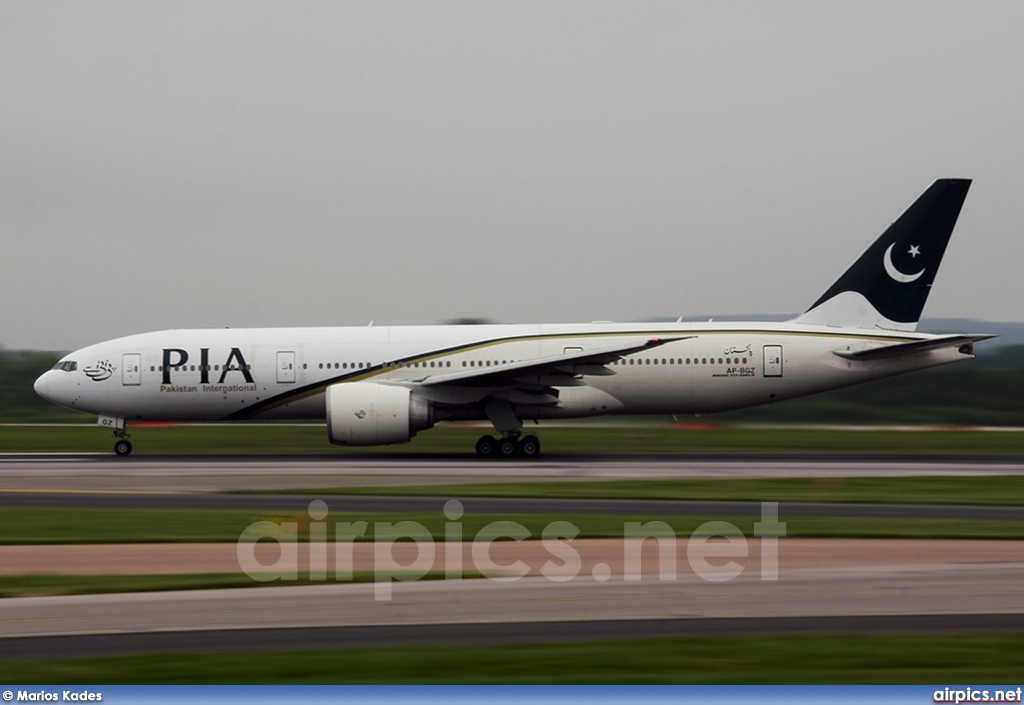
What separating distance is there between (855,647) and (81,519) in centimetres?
1147

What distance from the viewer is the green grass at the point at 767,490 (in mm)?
18000

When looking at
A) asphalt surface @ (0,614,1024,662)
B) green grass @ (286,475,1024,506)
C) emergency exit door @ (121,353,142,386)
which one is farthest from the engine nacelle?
asphalt surface @ (0,614,1024,662)

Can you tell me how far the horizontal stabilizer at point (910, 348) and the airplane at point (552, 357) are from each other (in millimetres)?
42

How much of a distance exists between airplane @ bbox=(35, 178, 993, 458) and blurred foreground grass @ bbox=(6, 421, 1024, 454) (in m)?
1.86

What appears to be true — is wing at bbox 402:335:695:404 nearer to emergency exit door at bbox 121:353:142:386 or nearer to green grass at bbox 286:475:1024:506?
green grass at bbox 286:475:1024:506

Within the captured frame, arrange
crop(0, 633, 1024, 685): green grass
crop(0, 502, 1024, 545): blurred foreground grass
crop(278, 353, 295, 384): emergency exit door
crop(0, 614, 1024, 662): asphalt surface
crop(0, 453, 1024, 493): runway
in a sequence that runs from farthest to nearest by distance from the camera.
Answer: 1. crop(278, 353, 295, 384): emergency exit door
2. crop(0, 453, 1024, 493): runway
3. crop(0, 502, 1024, 545): blurred foreground grass
4. crop(0, 614, 1024, 662): asphalt surface
5. crop(0, 633, 1024, 685): green grass

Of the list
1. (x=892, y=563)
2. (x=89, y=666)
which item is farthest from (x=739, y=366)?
(x=89, y=666)

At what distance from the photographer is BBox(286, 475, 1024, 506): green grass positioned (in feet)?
59.1

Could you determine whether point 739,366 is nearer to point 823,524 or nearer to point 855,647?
point 823,524

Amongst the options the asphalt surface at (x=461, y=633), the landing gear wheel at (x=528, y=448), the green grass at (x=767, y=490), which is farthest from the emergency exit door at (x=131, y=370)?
the asphalt surface at (x=461, y=633)

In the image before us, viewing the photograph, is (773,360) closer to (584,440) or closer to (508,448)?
(508,448)

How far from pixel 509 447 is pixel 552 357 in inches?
98.8

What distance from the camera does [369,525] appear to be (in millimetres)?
14836

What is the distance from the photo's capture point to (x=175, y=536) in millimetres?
13938
